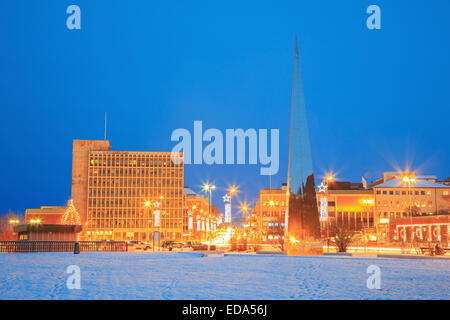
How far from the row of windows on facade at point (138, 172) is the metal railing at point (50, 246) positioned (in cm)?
8725

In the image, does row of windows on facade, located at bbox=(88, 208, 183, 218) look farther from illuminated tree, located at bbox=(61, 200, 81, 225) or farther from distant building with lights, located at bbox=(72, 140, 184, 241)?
illuminated tree, located at bbox=(61, 200, 81, 225)

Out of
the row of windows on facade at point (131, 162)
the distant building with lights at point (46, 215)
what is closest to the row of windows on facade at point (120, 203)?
the row of windows on facade at point (131, 162)

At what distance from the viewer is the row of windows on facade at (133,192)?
13088 cm

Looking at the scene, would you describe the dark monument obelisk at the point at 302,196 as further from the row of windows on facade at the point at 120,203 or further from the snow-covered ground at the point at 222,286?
the row of windows on facade at the point at 120,203

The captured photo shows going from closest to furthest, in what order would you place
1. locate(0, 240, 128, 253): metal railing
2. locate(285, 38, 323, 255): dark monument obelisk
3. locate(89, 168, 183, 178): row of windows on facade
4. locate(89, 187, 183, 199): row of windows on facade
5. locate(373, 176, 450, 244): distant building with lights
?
locate(285, 38, 323, 255): dark monument obelisk < locate(0, 240, 128, 253): metal railing < locate(373, 176, 450, 244): distant building with lights < locate(89, 187, 183, 199): row of windows on facade < locate(89, 168, 183, 178): row of windows on facade

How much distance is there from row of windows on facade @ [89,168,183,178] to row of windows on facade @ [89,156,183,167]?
1.39m

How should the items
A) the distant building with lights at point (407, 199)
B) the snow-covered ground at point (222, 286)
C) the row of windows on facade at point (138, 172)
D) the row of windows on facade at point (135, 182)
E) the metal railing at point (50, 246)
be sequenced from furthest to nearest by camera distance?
the row of windows on facade at point (138, 172)
the row of windows on facade at point (135, 182)
the distant building with lights at point (407, 199)
the metal railing at point (50, 246)
the snow-covered ground at point (222, 286)

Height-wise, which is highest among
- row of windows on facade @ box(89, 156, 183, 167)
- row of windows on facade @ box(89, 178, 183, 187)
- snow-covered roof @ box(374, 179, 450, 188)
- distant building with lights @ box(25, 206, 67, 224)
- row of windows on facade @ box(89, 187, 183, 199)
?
row of windows on facade @ box(89, 156, 183, 167)

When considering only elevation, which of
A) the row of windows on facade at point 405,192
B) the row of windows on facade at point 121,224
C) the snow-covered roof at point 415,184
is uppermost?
the snow-covered roof at point 415,184

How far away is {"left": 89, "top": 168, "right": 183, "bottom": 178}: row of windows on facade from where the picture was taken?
131 meters

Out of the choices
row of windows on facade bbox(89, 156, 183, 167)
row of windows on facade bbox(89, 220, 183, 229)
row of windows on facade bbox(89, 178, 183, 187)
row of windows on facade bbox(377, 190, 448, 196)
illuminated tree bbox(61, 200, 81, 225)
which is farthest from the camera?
row of windows on facade bbox(89, 156, 183, 167)

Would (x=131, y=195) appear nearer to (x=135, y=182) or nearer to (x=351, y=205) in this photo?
(x=135, y=182)

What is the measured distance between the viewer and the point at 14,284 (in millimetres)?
15219

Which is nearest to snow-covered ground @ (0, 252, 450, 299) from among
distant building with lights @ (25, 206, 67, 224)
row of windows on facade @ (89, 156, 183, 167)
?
distant building with lights @ (25, 206, 67, 224)
